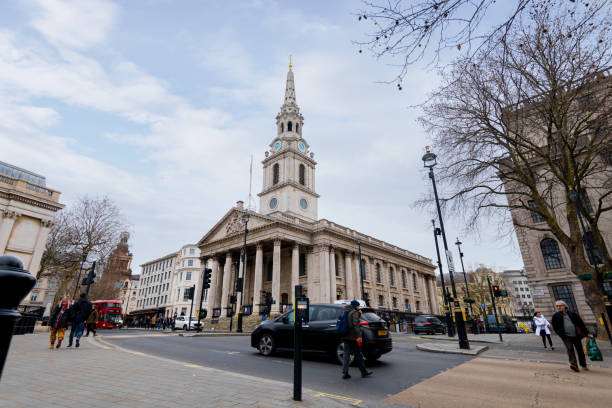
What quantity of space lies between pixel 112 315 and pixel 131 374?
36.7 m

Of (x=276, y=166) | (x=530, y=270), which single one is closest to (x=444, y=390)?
(x=530, y=270)

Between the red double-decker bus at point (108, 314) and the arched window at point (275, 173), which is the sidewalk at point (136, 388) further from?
the arched window at point (275, 173)

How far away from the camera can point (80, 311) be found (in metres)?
10.9

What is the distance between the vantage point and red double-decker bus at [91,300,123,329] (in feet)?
115

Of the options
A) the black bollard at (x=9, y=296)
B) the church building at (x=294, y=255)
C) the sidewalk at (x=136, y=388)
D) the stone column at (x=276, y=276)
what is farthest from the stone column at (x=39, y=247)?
the black bollard at (x=9, y=296)

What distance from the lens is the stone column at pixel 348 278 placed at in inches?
1484

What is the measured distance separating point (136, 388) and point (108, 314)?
37.5 m

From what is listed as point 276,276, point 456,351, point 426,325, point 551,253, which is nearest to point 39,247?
point 276,276

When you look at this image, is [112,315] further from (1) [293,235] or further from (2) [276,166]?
(2) [276,166]

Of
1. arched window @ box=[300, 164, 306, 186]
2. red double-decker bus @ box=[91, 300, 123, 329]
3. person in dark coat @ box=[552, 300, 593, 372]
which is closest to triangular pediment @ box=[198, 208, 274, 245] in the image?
red double-decker bus @ box=[91, 300, 123, 329]

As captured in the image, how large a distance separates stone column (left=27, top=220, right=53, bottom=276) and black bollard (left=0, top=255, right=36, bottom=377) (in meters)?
32.2

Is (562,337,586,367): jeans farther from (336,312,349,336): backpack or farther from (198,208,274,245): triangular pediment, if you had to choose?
(198,208,274,245): triangular pediment

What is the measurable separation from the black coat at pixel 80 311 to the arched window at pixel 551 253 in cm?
2934

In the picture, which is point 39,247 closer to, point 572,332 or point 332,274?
point 332,274
